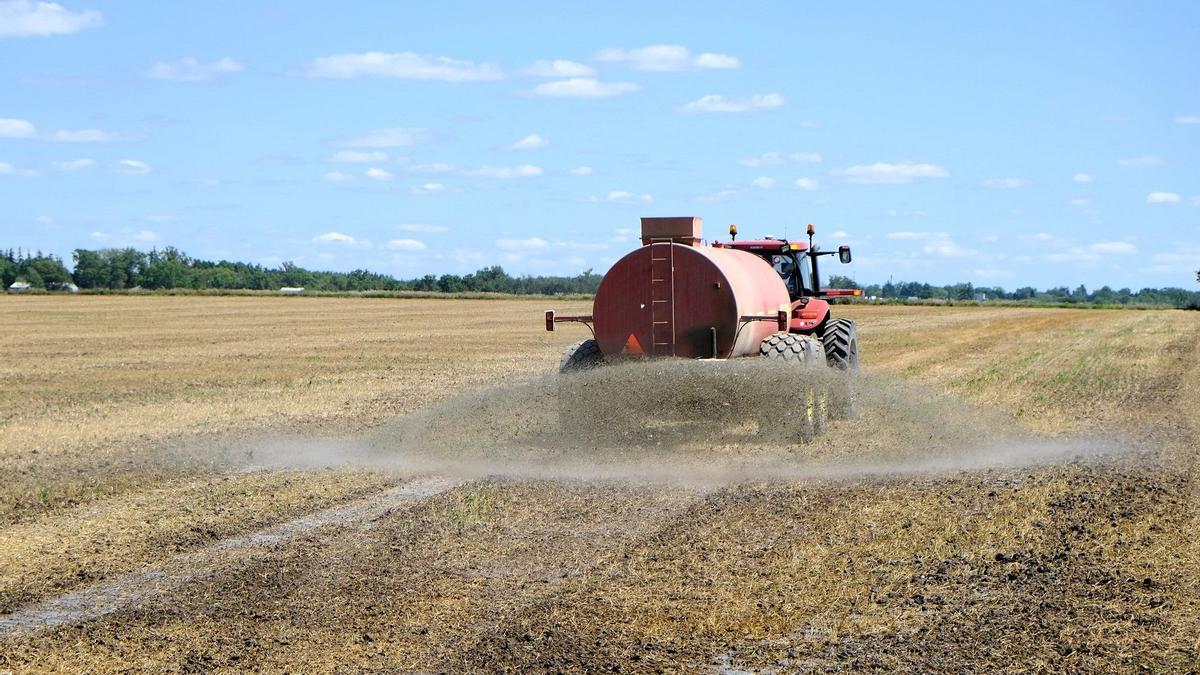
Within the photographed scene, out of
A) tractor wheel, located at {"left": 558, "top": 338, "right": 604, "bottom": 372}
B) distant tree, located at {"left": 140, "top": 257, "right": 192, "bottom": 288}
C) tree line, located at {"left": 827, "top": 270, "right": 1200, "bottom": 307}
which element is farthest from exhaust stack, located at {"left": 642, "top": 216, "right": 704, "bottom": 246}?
distant tree, located at {"left": 140, "top": 257, "right": 192, "bottom": 288}

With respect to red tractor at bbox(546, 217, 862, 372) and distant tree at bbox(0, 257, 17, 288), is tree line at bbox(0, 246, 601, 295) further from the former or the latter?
red tractor at bbox(546, 217, 862, 372)

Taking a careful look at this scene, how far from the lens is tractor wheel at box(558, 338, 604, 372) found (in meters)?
13.8

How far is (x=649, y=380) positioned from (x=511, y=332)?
89.6ft

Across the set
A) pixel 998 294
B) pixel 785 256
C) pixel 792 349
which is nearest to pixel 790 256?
pixel 785 256

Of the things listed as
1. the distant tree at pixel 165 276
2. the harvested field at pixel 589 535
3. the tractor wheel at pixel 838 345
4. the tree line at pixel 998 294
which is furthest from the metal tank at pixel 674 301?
the distant tree at pixel 165 276

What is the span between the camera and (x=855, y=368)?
1614 centimetres

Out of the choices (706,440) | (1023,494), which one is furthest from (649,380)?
(1023,494)

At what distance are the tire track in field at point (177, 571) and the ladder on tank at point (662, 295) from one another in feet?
11.0

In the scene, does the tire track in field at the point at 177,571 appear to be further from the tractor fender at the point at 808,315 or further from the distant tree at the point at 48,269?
the distant tree at the point at 48,269

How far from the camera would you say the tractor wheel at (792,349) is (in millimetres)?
13289

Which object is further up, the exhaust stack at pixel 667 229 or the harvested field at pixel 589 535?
the exhaust stack at pixel 667 229

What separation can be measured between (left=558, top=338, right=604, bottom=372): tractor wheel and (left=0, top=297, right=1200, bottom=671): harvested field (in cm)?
54

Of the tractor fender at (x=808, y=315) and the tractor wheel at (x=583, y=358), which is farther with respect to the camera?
the tractor fender at (x=808, y=315)

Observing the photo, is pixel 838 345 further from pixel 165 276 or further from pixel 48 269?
pixel 48 269
